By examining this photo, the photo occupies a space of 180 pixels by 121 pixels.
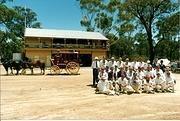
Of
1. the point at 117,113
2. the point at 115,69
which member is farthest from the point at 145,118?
the point at 115,69

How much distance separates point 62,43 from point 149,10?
1534 cm

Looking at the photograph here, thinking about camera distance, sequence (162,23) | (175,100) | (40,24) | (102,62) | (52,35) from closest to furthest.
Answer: (175,100) < (102,62) < (162,23) < (52,35) < (40,24)

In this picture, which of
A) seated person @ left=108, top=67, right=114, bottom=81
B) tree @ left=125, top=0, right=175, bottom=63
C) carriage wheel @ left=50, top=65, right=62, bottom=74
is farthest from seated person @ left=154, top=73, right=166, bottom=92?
tree @ left=125, top=0, right=175, bottom=63

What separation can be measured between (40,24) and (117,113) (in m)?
67.8

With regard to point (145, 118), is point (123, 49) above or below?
above

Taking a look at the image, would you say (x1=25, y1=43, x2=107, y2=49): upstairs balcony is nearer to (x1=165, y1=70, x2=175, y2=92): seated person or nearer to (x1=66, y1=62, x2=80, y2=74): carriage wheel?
(x1=66, y1=62, x2=80, y2=74): carriage wheel

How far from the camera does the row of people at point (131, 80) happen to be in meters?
17.6

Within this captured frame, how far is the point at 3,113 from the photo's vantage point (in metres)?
11.9

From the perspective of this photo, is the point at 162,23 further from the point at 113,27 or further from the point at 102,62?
the point at 102,62

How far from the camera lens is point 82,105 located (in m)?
13.8

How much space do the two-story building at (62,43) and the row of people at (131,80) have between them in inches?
1276

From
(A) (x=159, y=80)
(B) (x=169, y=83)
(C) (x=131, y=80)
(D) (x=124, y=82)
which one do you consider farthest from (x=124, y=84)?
(B) (x=169, y=83)

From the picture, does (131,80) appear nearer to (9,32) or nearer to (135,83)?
(135,83)

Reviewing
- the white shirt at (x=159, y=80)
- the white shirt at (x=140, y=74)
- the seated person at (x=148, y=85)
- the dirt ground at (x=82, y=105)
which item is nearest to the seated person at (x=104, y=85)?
the dirt ground at (x=82, y=105)
